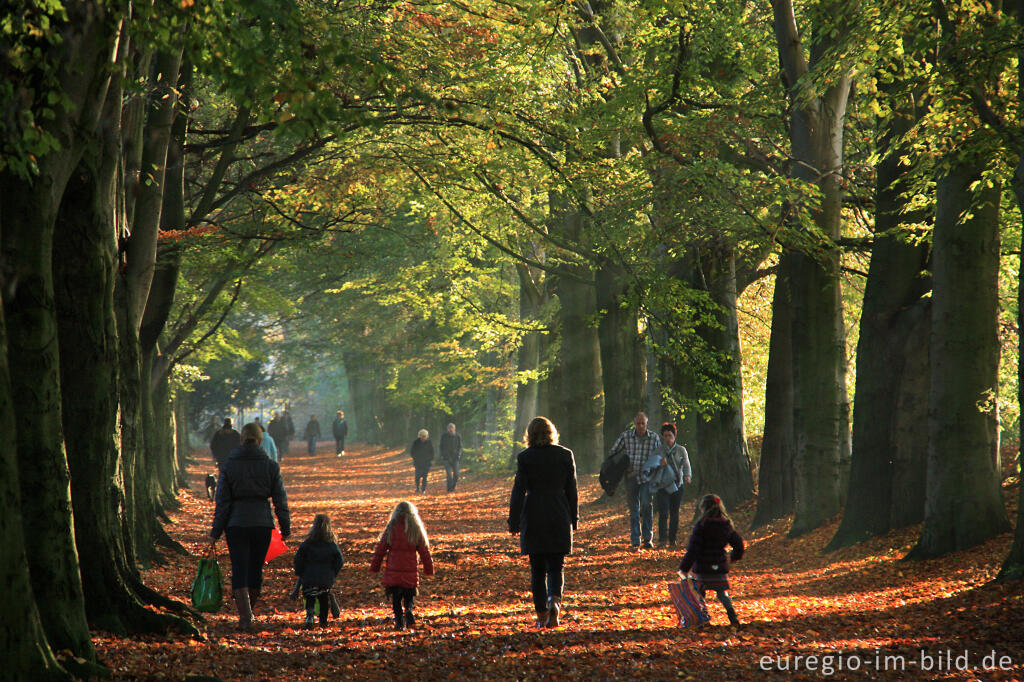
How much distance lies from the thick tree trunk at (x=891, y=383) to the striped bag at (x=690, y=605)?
5245 mm

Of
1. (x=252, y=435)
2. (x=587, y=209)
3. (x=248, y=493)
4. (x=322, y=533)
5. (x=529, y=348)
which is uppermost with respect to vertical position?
(x=587, y=209)

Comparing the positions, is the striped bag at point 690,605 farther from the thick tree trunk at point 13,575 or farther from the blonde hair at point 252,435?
the thick tree trunk at point 13,575

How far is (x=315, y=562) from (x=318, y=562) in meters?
0.03

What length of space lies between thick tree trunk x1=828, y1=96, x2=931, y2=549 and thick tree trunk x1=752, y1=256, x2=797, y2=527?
8.01 ft

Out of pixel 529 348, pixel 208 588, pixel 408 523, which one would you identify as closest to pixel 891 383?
pixel 408 523

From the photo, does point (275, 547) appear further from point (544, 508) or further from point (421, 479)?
point (421, 479)

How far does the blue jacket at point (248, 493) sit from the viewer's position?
9.20m

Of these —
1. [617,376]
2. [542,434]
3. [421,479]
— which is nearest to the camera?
[542,434]

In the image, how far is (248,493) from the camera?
9.23 metres

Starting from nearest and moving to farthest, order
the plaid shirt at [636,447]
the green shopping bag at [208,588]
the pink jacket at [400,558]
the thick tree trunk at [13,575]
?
the thick tree trunk at [13,575], the green shopping bag at [208,588], the pink jacket at [400,558], the plaid shirt at [636,447]

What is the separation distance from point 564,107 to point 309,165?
4.71 metres

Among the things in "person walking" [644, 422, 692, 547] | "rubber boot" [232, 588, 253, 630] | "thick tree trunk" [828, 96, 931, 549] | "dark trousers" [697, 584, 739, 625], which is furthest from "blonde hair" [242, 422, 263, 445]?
"thick tree trunk" [828, 96, 931, 549]

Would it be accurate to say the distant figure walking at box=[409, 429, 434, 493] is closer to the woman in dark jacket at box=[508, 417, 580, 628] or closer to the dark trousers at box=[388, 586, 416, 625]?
the dark trousers at box=[388, 586, 416, 625]

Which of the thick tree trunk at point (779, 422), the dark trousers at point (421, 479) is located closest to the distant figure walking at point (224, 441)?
the dark trousers at point (421, 479)
